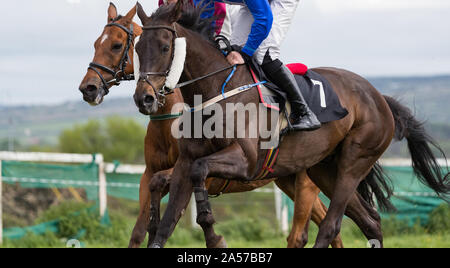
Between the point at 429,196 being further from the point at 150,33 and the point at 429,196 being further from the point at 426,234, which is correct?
the point at 150,33

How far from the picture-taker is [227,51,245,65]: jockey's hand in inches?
181

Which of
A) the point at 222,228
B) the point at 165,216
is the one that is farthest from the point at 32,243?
the point at 165,216

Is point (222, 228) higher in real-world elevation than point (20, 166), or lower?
lower

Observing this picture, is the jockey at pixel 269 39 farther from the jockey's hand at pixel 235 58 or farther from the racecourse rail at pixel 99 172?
the racecourse rail at pixel 99 172

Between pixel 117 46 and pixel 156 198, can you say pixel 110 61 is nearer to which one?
pixel 117 46

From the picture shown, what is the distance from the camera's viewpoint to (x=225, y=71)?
14.9 feet

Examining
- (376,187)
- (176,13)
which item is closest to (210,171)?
(176,13)

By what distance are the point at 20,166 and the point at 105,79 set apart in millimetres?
4534

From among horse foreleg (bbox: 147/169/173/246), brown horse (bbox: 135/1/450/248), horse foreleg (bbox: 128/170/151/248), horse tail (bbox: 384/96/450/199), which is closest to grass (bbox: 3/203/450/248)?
horse tail (bbox: 384/96/450/199)

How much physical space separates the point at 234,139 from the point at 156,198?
0.84 metres

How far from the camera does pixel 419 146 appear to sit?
254 inches

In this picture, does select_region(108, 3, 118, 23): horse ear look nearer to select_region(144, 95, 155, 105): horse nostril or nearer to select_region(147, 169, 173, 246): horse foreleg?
select_region(147, 169, 173, 246): horse foreleg

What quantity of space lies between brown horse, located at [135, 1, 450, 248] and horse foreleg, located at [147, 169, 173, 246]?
415 millimetres

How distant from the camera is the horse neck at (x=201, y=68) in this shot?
439cm
